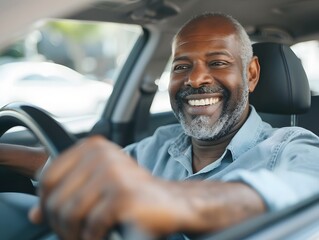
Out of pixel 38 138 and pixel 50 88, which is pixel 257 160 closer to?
pixel 38 138

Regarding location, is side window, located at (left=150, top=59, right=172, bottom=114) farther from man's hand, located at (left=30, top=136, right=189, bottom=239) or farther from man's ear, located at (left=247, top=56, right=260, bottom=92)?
man's hand, located at (left=30, top=136, right=189, bottom=239)

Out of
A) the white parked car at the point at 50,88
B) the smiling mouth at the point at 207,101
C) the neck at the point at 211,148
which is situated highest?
the smiling mouth at the point at 207,101

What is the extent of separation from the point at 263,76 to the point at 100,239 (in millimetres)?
1736

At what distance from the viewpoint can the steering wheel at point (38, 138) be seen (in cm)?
127

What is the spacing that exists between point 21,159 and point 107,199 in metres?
1.10

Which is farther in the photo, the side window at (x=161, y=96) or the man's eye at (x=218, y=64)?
the side window at (x=161, y=96)

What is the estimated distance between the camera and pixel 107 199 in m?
0.82

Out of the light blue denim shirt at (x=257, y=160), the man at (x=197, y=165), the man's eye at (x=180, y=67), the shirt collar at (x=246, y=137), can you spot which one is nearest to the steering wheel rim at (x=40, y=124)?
the man at (x=197, y=165)

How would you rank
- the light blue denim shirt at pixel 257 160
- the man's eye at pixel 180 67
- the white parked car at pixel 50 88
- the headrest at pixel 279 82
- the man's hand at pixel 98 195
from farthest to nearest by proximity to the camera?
1. the white parked car at pixel 50 88
2. the headrest at pixel 279 82
3. the man's eye at pixel 180 67
4. the light blue denim shirt at pixel 257 160
5. the man's hand at pixel 98 195

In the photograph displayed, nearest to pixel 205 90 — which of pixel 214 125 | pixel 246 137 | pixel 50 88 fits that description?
pixel 214 125

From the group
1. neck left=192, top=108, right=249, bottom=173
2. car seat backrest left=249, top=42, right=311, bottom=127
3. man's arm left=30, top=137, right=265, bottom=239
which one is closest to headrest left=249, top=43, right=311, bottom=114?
car seat backrest left=249, top=42, right=311, bottom=127

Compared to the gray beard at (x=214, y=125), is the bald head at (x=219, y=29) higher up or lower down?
higher up

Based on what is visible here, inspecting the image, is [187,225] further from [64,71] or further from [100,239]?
[64,71]

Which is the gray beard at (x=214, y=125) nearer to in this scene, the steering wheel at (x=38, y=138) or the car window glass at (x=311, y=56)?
the steering wheel at (x=38, y=138)
